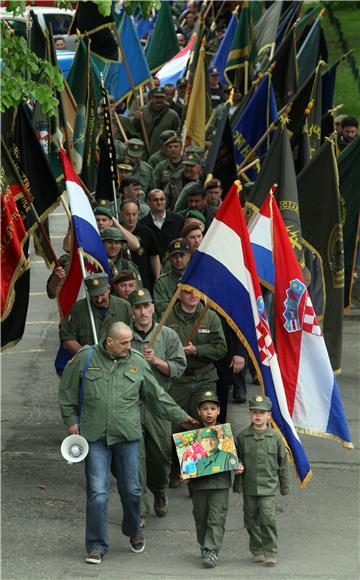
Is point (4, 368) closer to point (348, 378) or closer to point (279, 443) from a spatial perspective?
point (348, 378)

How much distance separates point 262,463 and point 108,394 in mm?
1263

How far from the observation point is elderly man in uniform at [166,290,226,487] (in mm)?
12664

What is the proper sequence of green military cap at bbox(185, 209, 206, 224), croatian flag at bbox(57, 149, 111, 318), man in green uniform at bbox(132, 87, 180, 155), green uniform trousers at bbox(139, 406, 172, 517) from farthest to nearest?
1. man in green uniform at bbox(132, 87, 180, 155)
2. green military cap at bbox(185, 209, 206, 224)
3. croatian flag at bbox(57, 149, 111, 318)
4. green uniform trousers at bbox(139, 406, 172, 517)

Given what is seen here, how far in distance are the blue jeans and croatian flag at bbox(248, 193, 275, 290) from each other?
1.94 meters

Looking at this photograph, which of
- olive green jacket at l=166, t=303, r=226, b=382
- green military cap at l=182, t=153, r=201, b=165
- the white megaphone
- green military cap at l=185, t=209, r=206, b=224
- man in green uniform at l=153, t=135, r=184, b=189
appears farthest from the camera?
man in green uniform at l=153, t=135, r=184, b=189

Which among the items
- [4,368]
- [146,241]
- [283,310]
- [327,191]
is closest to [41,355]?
[4,368]

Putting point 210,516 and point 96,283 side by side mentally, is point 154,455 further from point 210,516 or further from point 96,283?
point 96,283

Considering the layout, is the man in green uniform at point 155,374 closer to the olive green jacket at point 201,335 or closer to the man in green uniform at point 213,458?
the olive green jacket at point 201,335

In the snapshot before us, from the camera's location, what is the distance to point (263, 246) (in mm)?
12148

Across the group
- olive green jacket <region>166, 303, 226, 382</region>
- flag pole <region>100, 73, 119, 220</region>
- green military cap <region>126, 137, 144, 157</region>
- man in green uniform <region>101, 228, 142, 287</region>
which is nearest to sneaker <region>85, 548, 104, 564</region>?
olive green jacket <region>166, 303, 226, 382</region>

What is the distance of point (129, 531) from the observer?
36.7 feet

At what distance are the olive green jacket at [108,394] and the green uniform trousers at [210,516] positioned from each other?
61 cm

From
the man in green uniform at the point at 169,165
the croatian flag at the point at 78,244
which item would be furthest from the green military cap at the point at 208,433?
the man in green uniform at the point at 169,165

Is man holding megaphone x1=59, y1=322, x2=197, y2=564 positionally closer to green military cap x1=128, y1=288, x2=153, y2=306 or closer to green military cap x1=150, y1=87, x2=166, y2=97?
green military cap x1=128, y1=288, x2=153, y2=306
